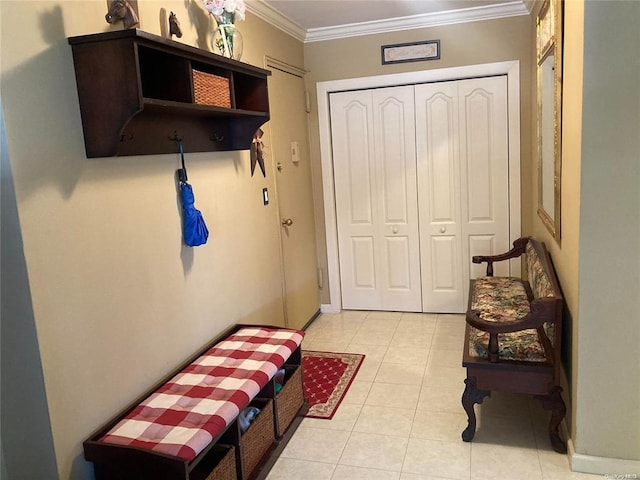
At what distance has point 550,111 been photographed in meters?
2.79

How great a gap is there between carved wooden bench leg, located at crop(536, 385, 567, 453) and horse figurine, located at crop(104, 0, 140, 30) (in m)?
2.34

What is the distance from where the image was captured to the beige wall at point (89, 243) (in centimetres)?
163

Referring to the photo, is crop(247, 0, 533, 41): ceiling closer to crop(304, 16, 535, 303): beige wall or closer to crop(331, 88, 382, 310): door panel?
crop(304, 16, 535, 303): beige wall

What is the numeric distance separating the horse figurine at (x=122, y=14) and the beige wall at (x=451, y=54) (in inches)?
91.2

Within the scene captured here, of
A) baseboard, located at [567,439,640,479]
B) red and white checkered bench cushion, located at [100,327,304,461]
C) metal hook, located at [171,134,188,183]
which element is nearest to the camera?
red and white checkered bench cushion, located at [100,327,304,461]

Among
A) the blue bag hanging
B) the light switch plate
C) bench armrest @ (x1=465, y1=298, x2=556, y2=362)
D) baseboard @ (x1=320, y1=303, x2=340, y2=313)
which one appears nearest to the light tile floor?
bench armrest @ (x1=465, y1=298, x2=556, y2=362)

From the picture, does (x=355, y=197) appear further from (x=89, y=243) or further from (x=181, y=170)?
(x=89, y=243)

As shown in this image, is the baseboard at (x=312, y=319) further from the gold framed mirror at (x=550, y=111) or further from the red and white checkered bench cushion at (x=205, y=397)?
the gold framed mirror at (x=550, y=111)

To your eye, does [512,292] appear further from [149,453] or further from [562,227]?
[149,453]

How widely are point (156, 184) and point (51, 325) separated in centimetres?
77

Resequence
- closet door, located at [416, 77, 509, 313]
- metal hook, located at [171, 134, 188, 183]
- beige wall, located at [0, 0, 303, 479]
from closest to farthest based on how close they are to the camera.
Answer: beige wall, located at [0, 0, 303, 479] < metal hook, located at [171, 134, 188, 183] < closet door, located at [416, 77, 509, 313]

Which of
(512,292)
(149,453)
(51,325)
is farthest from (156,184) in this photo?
(512,292)

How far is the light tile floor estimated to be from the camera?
7.50 ft

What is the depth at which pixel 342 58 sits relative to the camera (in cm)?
409
